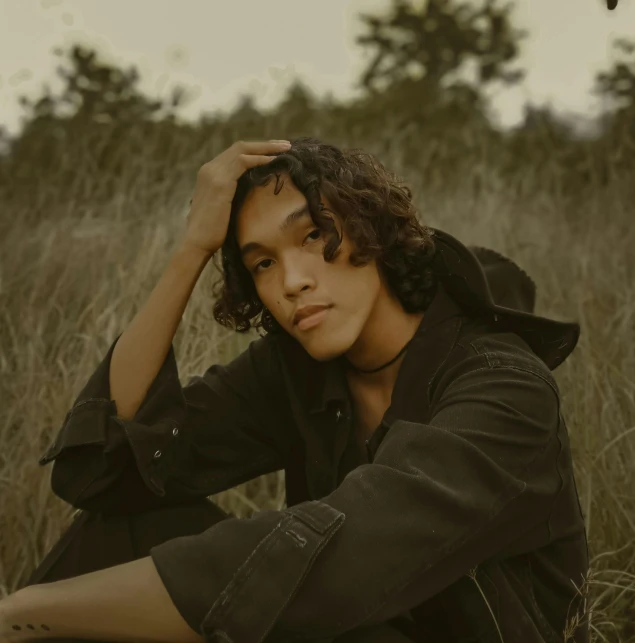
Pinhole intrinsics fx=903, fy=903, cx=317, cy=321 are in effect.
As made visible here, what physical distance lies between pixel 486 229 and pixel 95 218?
217 cm

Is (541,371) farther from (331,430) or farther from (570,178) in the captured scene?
(570,178)

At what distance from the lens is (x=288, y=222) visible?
2.45 meters

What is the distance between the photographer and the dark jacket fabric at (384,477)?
172cm

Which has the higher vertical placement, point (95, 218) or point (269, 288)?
point (95, 218)

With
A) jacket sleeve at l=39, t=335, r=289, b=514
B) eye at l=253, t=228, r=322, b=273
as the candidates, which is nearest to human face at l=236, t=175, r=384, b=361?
eye at l=253, t=228, r=322, b=273

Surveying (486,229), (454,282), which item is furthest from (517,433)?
(486,229)

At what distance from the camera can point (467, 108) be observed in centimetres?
940

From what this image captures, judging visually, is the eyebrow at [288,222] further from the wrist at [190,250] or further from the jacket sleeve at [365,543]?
the jacket sleeve at [365,543]

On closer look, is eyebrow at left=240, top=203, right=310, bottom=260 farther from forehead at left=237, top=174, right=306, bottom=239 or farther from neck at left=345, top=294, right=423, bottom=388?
neck at left=345, top=294, right=423, bottom=388

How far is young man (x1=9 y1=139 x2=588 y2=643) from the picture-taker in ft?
5.67

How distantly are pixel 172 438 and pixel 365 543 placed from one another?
977 millimetres

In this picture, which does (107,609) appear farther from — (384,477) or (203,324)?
(203,324)

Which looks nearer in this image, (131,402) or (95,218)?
(131,402)

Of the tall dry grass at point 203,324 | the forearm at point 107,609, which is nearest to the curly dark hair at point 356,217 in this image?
the tall dry grass at point 203,324
